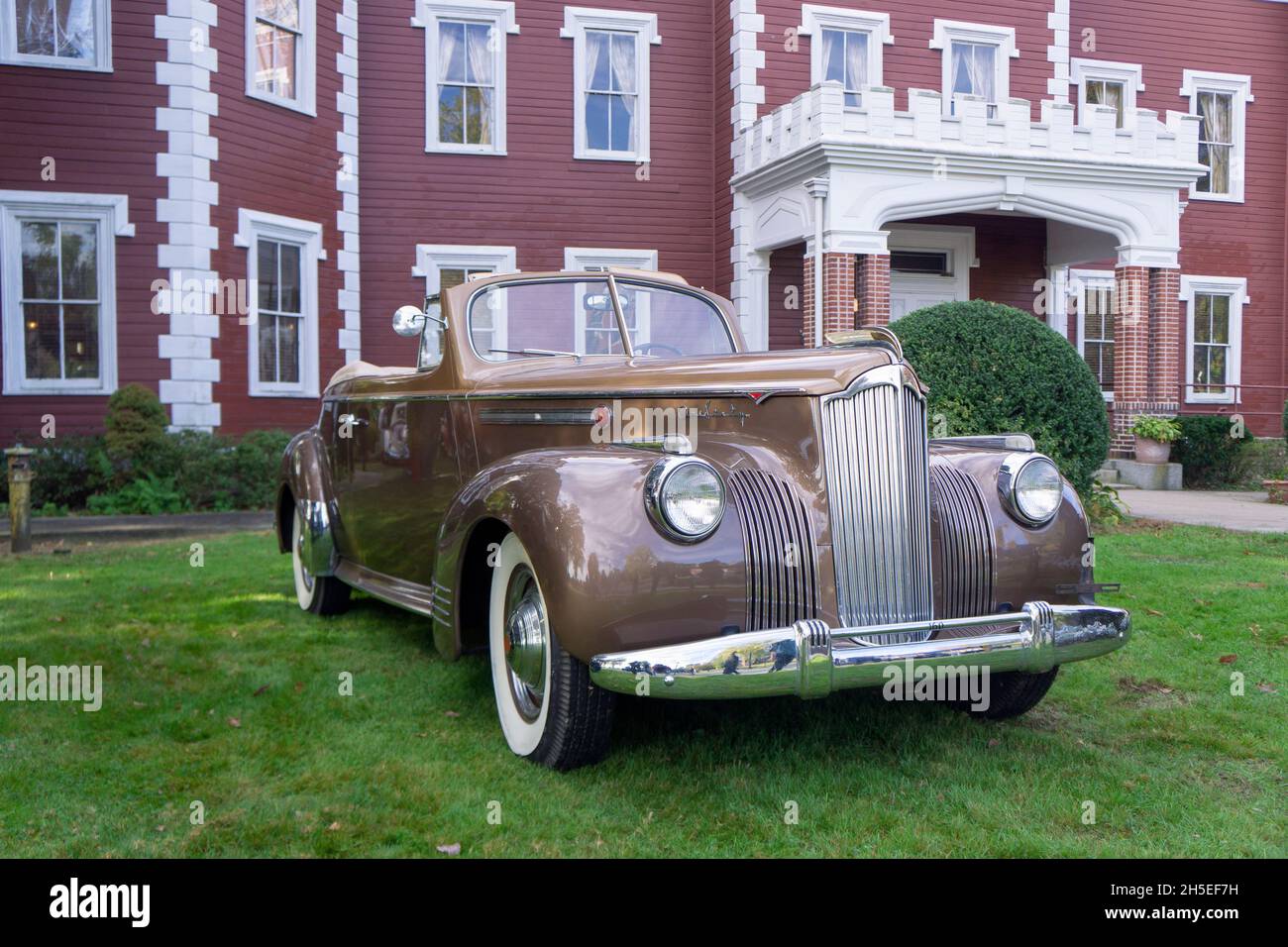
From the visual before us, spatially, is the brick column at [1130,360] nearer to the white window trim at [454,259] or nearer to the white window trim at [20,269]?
the white window trim at [454,259]

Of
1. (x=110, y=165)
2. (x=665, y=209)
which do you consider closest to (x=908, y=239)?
(x=665, y=209)

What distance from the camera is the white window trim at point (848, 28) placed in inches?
625

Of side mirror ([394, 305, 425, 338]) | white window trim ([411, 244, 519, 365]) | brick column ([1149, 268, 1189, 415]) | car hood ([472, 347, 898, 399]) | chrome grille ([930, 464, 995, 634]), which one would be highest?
white window trim ([411, 244, 519, 365])

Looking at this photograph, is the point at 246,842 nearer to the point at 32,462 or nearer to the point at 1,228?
the point at 32,462

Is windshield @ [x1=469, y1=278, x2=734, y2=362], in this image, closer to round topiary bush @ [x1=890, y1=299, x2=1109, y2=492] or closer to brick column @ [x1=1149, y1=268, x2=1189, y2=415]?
round topiary bush @ [x1=890, y1=299, x2=1109, y2=492]

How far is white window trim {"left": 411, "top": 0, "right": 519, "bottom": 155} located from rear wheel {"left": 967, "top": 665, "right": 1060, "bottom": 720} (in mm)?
13051

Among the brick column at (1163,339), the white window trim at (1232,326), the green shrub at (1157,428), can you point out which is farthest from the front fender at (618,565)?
the white window trim at (1232,326)

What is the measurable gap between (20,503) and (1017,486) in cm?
776

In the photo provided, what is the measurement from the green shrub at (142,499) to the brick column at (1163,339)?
1248 centimetres

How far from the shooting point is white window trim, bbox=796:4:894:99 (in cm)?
1587

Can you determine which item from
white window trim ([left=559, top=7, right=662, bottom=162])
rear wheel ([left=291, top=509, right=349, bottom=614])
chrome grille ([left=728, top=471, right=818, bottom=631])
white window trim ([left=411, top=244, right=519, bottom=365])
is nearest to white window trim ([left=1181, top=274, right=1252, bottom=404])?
white window trim ([left=559, top=7, right=662, bottom=162])

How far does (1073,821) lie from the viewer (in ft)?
10.7

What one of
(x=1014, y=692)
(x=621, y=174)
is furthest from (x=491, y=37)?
(x=1014, y=692)

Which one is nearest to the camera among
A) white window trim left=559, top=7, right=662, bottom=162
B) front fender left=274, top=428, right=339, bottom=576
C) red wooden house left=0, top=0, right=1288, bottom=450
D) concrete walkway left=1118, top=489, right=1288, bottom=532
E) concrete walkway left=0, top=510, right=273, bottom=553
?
front fender left=274, top=428, right=339, bottom=576
